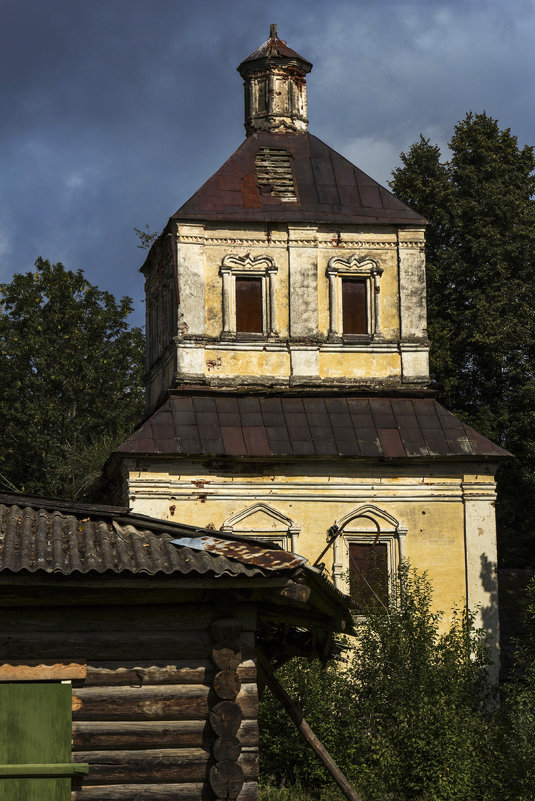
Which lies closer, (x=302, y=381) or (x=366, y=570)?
(x=366, y=570)

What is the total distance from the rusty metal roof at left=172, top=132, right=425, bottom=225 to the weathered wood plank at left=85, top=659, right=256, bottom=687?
15.9 metres

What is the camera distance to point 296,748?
20078 millimetres

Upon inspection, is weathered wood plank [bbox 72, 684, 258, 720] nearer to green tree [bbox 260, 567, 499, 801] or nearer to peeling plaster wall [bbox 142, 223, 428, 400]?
green tree [bbox 260, 567, 499, 801]

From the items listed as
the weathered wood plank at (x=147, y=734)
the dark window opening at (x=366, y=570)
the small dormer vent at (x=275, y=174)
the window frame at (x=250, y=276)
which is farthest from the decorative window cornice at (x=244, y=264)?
the weathered wood plank at (x=147, y=734)

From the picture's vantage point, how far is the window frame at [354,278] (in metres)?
27.0

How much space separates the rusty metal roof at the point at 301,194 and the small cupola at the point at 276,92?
15.2 inches

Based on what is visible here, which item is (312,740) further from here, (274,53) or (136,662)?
(274,53)

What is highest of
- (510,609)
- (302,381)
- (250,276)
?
(250,276)

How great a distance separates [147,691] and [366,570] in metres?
13.3

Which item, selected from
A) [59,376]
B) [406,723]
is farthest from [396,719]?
[59,376]

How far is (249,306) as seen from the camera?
2697cm

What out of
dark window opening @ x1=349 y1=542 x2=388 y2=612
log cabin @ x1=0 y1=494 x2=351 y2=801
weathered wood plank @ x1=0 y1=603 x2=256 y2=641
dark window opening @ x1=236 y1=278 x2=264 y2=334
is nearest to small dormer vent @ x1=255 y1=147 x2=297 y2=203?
dark window opening @ x1=236 y1=278 x2=264 y2=334

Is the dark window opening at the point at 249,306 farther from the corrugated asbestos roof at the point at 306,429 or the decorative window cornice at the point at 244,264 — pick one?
the corrugated asbestos roof at the point at 306,429

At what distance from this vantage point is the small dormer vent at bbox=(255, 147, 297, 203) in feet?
90.9
